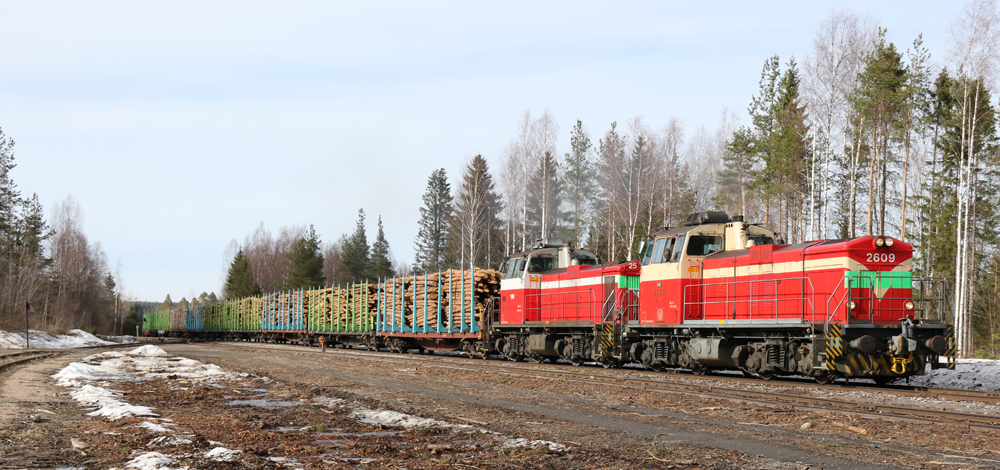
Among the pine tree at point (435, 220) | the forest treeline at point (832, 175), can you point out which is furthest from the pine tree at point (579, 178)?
the pine tree at point (435, 220)

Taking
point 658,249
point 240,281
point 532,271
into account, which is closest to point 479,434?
point 658,249

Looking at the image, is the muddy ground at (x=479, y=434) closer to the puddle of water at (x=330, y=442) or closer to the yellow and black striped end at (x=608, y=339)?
the puddle of water at (x=330, y=442)

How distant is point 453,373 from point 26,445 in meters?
10.7

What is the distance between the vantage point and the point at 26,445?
8.00m

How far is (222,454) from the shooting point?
283 inches

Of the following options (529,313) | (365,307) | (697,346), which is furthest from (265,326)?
Result: (697,346)

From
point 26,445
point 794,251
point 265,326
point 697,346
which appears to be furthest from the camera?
point 265,326

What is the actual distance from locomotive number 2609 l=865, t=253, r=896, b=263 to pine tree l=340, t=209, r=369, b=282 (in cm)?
6810

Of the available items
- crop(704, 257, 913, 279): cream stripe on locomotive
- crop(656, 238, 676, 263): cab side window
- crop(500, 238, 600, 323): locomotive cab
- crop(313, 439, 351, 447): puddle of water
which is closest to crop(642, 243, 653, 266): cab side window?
crop(656, 238, 676, 263): cab side window

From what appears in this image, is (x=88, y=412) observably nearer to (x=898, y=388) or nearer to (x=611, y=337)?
(x=611, y=337)

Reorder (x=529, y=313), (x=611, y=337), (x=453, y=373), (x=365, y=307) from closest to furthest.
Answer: (x=453, y=373) → (x=611, y=337) → (x=529, y=313) → (x=365, y=307)

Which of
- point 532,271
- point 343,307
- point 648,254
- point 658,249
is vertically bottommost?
point 343,307

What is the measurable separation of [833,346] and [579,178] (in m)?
42.3

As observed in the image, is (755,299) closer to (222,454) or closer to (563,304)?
(563,304)
